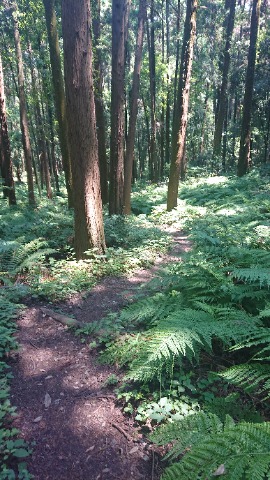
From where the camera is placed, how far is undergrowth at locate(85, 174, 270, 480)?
167 centimetres

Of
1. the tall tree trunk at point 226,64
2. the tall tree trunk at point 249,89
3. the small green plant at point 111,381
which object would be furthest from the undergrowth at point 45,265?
the tall tree trunk at point 226,64

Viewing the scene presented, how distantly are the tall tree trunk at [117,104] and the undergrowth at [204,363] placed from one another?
5.74 metres

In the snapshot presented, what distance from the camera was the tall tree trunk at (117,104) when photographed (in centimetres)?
891

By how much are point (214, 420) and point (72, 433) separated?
1.32m

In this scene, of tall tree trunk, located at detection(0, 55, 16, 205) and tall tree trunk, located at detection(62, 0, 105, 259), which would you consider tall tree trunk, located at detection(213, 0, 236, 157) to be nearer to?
tall tree trunk, located at detection(0, 55, 16, 205)

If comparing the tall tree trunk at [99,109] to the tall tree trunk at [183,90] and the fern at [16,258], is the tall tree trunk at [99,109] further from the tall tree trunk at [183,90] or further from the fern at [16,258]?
the fern at [16,258]

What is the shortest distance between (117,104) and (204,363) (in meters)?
8.41

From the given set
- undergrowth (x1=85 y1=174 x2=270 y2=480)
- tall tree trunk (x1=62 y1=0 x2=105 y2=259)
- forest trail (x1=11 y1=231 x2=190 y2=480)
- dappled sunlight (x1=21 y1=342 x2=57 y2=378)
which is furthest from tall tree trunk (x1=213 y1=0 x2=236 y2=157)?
dappled sunlight (x1=21 y1=342 x2=57 y2=378)

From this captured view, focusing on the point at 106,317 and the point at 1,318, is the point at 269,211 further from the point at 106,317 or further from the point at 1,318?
the point at 1,318

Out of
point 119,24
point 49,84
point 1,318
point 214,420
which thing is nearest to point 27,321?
point 1,318

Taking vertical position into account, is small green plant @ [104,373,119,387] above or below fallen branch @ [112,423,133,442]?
above

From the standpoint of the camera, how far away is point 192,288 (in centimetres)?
388

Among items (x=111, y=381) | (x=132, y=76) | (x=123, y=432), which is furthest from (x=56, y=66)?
(x=123, y=432)

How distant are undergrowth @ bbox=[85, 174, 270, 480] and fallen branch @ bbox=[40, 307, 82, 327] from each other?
0.37m
